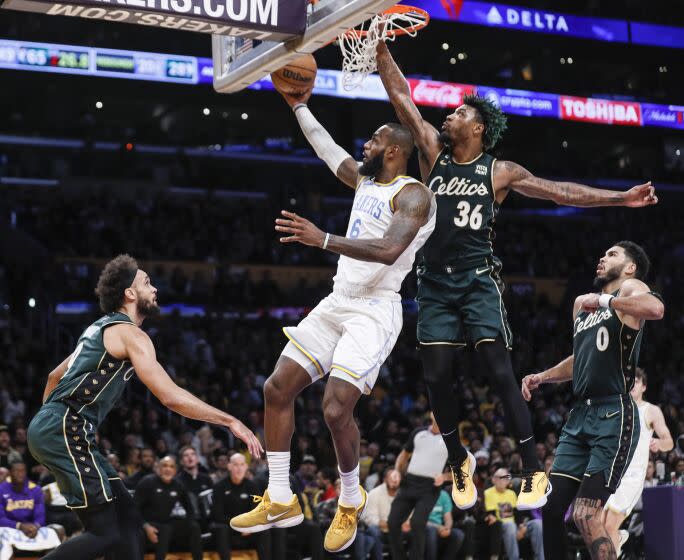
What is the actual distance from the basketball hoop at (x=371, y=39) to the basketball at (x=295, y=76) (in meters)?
0.28

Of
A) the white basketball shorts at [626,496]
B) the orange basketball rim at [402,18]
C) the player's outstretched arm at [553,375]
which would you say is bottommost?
the white basketball shorts at [626,496]

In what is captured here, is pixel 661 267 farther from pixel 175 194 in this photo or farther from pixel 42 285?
pixel 42 285

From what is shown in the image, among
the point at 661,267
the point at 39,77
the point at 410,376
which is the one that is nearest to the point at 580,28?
the point at 661,267

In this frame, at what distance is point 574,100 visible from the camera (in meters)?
22.9

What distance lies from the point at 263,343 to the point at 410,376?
303 centimetres

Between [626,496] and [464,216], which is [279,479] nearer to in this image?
[464,216]

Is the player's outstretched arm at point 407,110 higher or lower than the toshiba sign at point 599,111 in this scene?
lower

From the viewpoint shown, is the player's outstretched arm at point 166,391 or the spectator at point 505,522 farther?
the spectator at point 505,522

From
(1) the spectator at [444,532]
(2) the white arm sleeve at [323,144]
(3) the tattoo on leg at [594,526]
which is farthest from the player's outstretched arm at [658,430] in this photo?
(2) the white arm sleeve at [323,144]

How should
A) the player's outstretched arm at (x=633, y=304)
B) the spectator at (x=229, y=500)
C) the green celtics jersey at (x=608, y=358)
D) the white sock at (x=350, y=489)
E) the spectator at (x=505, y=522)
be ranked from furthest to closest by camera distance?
the spectator at (x=505, y=522) < the spectator at (x=229, y=500) < the green celtics jersey at (x=608, y=358) < the player's outstretched arm at (x=633, y=304) < the white sock at (x=350, y=489)

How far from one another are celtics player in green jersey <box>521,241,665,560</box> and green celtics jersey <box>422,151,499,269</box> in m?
0.85

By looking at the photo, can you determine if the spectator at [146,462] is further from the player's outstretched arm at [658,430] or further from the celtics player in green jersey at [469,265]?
the celtics player in green jersey at [469,265]

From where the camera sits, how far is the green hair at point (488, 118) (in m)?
6.71

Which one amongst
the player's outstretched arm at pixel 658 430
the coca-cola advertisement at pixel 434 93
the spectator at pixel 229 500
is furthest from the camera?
the coca-cola advertisement at pixel 434 93
